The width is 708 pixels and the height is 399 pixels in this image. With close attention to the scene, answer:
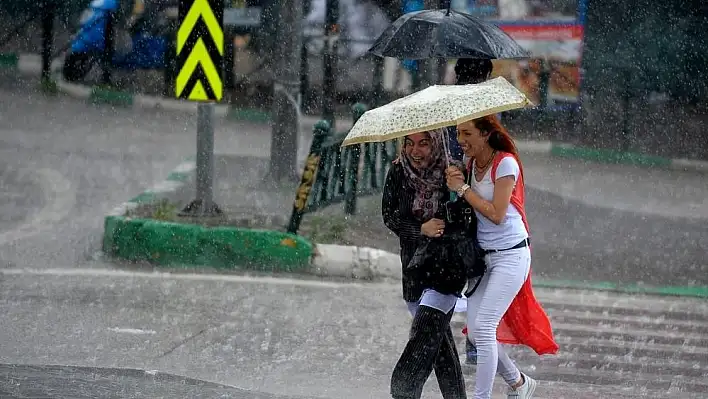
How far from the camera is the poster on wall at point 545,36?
17.6 meters

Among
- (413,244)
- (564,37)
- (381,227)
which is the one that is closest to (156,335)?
(413,244)

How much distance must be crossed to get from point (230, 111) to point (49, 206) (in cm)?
765

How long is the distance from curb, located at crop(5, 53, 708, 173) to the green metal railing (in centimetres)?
469

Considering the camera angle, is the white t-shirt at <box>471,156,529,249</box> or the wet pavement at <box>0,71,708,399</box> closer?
the white t-shirt at <box>471,156,529,249</box>

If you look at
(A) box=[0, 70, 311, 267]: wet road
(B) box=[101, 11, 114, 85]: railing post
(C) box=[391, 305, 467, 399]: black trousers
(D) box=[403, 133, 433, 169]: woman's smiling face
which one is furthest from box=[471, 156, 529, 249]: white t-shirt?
(B) box=[101, 11, 114, 85]: railing post

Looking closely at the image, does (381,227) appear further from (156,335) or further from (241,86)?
(241,86)

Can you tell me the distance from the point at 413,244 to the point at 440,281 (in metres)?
0.22

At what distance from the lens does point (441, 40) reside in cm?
682

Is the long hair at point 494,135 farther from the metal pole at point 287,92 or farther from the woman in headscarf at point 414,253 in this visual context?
the metal pole at point 287,92

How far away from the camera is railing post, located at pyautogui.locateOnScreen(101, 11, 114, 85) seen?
19984 mm

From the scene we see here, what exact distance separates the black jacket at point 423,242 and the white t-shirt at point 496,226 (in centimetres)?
5

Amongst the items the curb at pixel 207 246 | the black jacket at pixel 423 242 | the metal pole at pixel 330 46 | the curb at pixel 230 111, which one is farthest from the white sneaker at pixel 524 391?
the metal pole at pixel 330 46

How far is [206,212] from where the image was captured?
10555mm

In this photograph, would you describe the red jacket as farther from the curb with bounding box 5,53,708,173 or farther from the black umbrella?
the curb with bounding box 5,53,708,173
